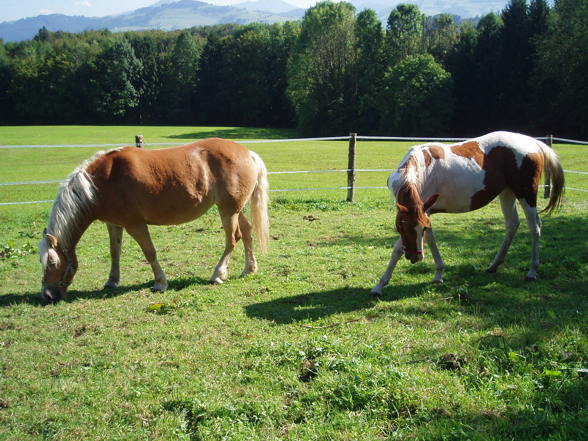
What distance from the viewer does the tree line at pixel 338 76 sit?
39406 millimetres

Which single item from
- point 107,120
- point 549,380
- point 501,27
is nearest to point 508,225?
point 549,380

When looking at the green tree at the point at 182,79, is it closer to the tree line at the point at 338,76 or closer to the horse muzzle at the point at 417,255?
the tree line at the point at 338,76

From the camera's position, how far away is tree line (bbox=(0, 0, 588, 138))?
3941 centimetres

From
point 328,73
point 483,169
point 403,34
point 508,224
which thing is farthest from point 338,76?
point 483,169

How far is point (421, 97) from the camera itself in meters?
42.4

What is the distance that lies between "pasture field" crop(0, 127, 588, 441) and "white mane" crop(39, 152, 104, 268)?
80 cm

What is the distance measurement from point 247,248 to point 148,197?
57.3 inches

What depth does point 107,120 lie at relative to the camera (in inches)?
2372

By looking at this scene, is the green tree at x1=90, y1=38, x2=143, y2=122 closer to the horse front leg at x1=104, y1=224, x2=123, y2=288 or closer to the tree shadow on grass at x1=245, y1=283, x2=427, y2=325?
the horse front leg at x1=104, y1=224, x2=123, y2=288

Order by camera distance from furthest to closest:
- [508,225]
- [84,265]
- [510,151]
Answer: [84,265] < [508,225] < [510,151]

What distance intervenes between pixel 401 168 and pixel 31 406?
389cm

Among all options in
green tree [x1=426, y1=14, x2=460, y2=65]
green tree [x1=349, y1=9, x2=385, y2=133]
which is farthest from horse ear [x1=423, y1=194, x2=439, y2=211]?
green tree [x1=426, y1=14, x2=460, y2=65]

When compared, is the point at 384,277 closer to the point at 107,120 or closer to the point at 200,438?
the point at 200,438

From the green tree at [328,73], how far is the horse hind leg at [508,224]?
4376 centimetres
